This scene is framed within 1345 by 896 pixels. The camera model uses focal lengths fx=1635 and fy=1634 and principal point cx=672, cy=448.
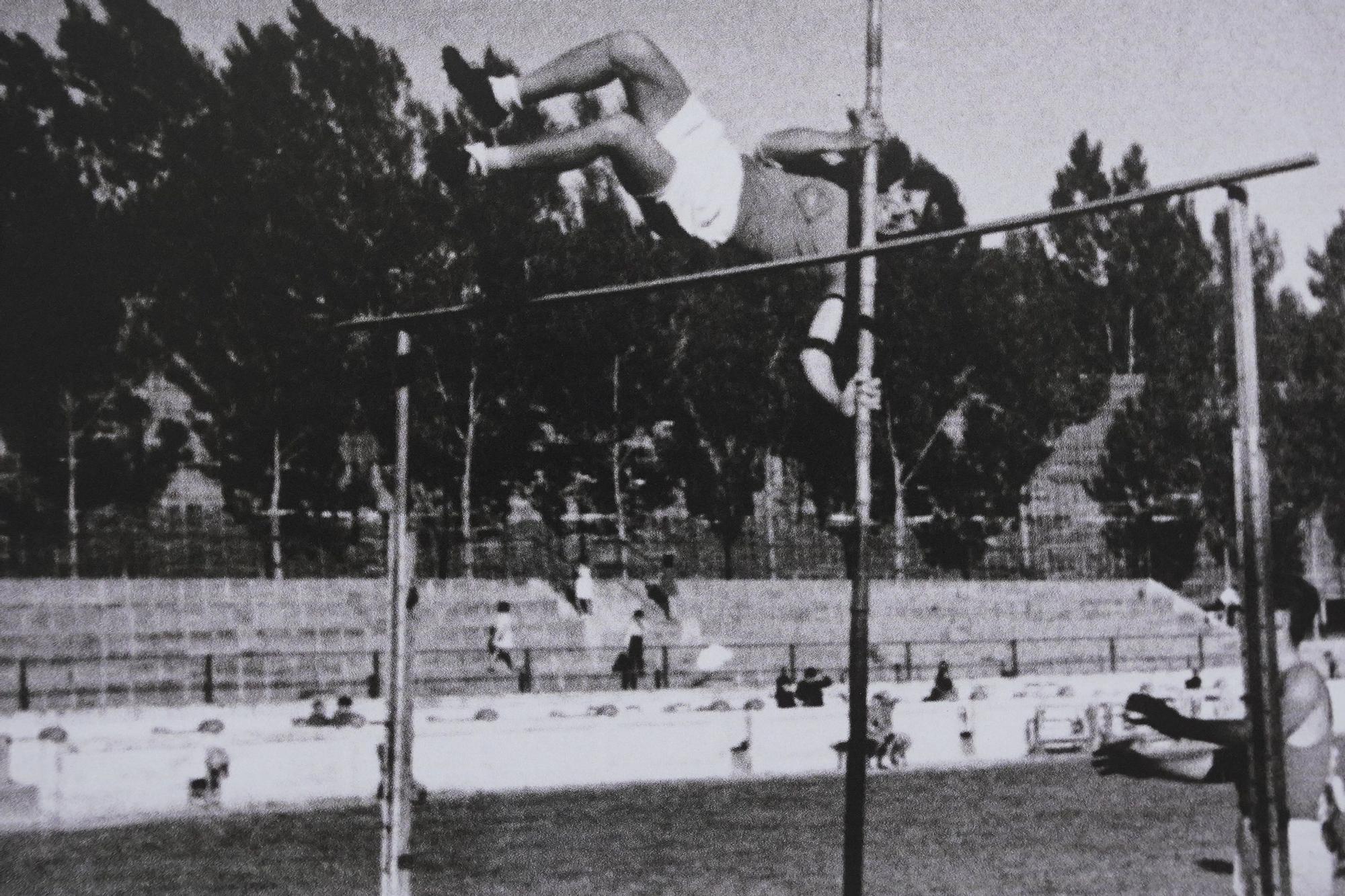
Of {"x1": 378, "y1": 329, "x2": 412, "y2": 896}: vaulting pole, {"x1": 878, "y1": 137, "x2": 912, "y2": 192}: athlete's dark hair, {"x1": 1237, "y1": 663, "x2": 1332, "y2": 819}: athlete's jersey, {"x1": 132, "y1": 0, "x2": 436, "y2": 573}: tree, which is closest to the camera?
{"x1": 1237, "y1": 663, "x2": 1332, "y2": 819}: athlete's jersey

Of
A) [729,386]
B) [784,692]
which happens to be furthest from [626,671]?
[729,386]

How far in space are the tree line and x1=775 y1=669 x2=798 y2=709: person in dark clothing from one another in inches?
155

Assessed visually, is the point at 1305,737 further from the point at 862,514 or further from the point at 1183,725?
the point at 862,514

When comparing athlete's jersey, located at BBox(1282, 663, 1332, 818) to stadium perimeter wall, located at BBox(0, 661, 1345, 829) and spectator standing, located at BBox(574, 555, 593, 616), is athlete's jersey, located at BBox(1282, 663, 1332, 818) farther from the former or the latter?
spectator standing, located at BBox(574, 555, 593, 616)

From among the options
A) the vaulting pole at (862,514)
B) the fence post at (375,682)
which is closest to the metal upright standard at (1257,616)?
the vaulting pole at (862,514)

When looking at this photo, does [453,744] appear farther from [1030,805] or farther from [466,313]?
[466,313]

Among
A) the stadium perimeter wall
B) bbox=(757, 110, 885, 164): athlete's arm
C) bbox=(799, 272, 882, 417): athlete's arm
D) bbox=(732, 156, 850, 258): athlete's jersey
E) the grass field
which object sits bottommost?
the grass field

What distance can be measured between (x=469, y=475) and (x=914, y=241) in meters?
12.7

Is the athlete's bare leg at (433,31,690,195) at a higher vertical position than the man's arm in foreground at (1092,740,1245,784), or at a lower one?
higher

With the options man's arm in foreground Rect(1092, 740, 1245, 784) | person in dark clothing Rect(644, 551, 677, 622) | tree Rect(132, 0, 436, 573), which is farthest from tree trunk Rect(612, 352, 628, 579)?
man's arm in foreground Rect(1092, 740, 1245, 784)

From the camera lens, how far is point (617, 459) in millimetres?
18141

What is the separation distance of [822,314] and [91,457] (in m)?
12.0

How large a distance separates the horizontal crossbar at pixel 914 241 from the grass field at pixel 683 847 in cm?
239

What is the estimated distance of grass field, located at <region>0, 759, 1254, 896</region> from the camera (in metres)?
7.24
